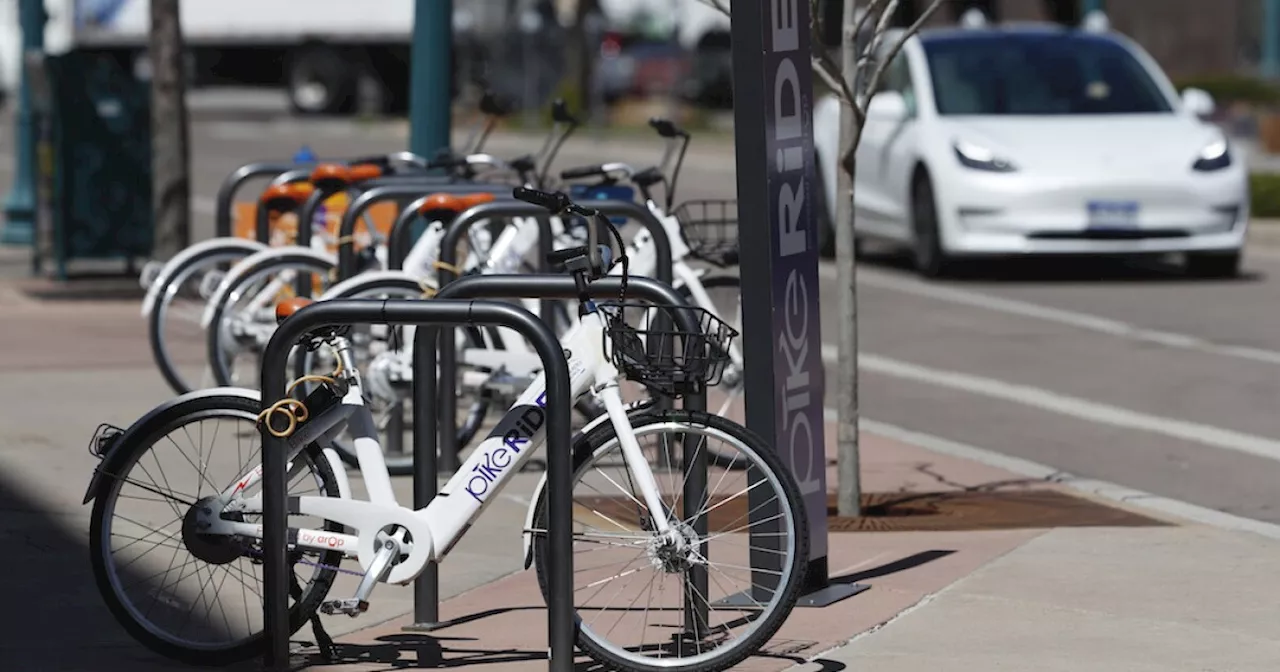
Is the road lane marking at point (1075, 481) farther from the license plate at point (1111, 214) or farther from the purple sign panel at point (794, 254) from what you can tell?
the license plate at point (1111, 214)

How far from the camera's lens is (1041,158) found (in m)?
15.5

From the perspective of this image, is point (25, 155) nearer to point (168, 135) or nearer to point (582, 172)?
point (168, 135)

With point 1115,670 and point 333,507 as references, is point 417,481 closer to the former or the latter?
point 333,507

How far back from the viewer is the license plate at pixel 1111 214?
15430mm

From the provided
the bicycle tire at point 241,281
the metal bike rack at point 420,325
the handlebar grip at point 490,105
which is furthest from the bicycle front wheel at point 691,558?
the handlebar grip at point 490,105

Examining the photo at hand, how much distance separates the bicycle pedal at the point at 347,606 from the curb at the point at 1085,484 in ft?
11.0

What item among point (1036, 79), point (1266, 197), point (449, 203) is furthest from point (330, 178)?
point (1266, 197)

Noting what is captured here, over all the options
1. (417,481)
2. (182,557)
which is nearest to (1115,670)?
(417,481)

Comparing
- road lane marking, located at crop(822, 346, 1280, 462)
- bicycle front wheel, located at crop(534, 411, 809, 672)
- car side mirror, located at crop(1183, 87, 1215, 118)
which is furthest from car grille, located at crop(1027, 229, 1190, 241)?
bicycle front wheel, located at crop(534, 411, 809, 672)

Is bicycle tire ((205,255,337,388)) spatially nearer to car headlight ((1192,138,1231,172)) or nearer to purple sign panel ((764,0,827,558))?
purple sign panel ((764,0,827,558))

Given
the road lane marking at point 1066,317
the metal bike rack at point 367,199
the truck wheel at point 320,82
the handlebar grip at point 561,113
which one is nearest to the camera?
the metal bike rack at point 367,199

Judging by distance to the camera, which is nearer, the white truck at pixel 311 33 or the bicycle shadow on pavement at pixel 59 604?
the bicycle shadow on pavement at pixel 59 604

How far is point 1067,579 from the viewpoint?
23.7 ft

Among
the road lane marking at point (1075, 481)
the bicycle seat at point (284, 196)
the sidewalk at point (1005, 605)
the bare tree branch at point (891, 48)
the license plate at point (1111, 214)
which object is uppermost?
the bare tree branch at point (891, 48)
